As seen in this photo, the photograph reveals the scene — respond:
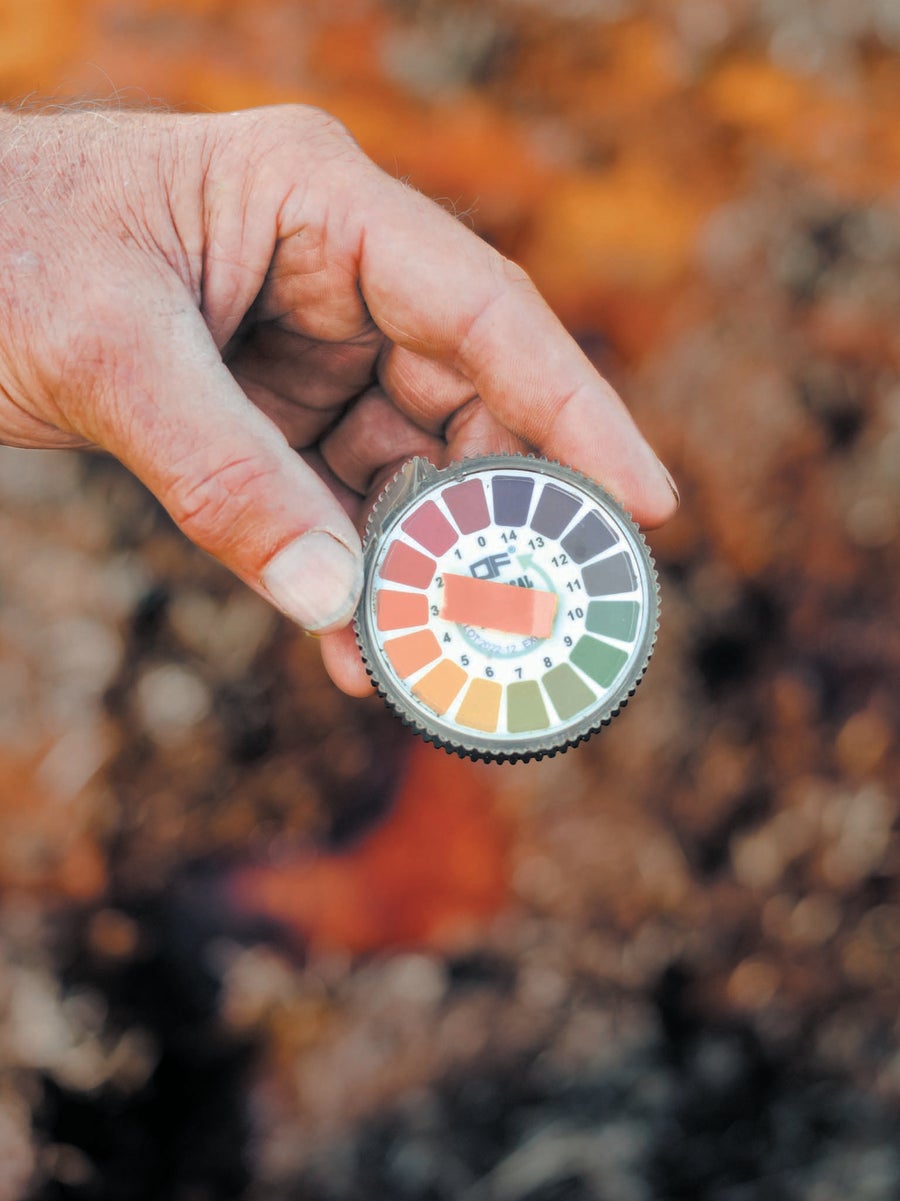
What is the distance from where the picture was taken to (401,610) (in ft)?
7.37

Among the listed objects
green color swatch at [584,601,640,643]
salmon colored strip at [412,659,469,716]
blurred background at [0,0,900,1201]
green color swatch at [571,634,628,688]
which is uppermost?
green color swatch at [584,601,640,643]

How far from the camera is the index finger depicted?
8.36ft

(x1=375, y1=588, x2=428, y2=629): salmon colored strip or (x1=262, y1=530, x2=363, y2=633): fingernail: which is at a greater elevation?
(x1=262, y1=530, x2=363, y2=633): fingernail

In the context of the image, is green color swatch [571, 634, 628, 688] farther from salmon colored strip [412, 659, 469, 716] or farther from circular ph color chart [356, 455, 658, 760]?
salmon colored strip [412, 659, 469, 716]

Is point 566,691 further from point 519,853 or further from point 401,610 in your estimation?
point 519,853

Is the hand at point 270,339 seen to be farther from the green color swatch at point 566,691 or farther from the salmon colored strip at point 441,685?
the green color swatch at point 566,691

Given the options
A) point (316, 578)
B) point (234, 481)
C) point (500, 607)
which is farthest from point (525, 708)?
point (234, 481)

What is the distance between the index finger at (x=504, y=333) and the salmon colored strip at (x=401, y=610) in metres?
0.58

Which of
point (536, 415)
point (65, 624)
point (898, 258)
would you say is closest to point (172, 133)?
point (536, 415)

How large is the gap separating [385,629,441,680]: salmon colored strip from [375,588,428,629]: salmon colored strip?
0.02 metres

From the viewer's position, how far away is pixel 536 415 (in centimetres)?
262

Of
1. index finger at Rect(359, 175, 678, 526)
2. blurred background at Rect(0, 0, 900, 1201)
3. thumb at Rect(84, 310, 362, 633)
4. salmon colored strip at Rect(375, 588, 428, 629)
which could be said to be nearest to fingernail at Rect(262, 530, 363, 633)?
thumb at Rect(84, 310, 362, 633)

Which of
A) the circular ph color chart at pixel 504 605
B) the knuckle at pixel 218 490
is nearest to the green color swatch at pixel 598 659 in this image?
the circular ph color chart at pixel 504 605

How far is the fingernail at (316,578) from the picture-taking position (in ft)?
6.73
